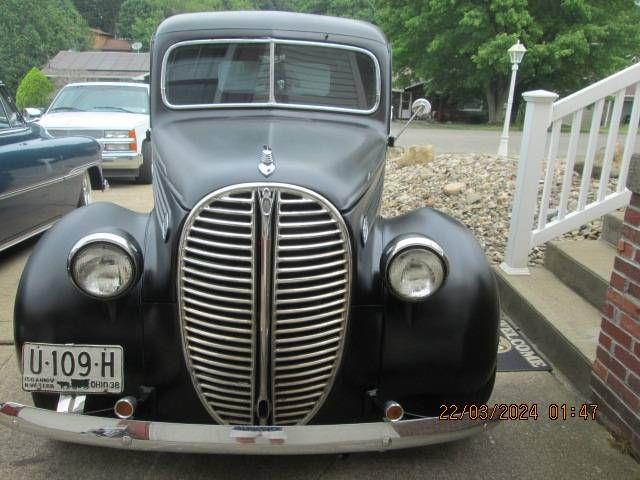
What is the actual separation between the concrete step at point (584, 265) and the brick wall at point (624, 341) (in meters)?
0.92

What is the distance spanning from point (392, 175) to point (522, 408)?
22.9 ft

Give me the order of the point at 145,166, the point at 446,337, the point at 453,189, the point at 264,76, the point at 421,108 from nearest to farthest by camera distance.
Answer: the point at 446,337 < the point at 264,76 < the point at 421,108 < the point at 453,189 < the point at 145,166

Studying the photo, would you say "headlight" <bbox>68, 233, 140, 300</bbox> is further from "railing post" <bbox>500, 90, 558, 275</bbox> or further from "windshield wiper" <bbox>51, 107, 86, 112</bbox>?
"windshield wiper" <bbox>51, 107, 86, 112</bbox>

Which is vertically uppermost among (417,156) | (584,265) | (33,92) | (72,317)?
(72,317)

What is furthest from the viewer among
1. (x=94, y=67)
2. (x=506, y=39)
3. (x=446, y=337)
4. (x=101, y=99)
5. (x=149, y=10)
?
(x=149, y=10)

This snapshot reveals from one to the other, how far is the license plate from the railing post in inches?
124

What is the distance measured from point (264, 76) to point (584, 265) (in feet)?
8.39

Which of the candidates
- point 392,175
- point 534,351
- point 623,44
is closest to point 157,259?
point 534,351

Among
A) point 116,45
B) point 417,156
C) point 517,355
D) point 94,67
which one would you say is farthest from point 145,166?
point 116,45

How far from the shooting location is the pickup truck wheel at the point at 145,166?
9.41 meters

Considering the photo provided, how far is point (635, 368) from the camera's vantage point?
266 cm

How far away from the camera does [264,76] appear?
3270mm

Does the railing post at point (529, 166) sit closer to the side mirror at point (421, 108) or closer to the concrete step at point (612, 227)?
the concrete step at point (612, 227)

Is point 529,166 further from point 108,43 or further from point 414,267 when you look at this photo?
point 108,43
